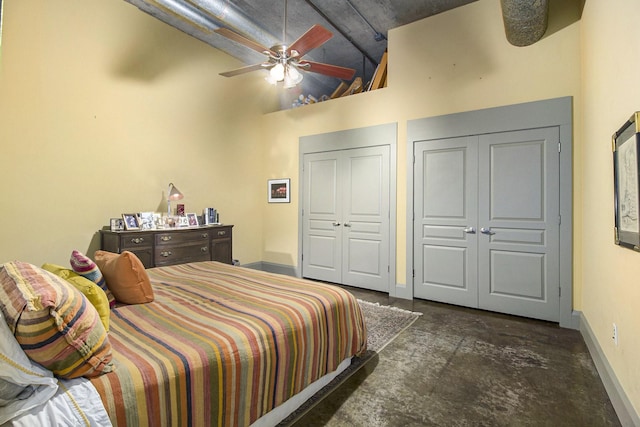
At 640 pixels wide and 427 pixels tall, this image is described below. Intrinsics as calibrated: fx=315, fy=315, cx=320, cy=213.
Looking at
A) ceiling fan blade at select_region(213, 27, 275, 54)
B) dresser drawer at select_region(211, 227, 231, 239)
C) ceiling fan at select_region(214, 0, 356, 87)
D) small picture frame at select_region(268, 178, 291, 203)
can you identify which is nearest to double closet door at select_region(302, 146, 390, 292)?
small picture frame at select_region(268, 178, 291, 203)

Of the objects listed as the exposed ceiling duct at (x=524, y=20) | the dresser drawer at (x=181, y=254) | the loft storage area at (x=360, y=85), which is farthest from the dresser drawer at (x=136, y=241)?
the exposed ceiling duct at (x=524, y=20)

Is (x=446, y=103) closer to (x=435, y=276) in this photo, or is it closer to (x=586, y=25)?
(x=586, y=25)

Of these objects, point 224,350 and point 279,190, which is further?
point 279,190

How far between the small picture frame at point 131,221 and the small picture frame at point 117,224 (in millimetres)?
47

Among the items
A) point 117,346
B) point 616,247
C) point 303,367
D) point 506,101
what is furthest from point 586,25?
point 117,346

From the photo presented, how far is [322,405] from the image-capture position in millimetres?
1909

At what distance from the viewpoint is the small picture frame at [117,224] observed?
3613 millimetres

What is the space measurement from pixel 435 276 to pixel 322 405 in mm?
2488

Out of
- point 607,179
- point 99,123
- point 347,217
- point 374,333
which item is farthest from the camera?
point 347,217

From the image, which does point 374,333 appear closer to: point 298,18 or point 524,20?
point 524,20

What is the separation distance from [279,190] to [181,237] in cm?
196

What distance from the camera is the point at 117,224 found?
3.70 metres

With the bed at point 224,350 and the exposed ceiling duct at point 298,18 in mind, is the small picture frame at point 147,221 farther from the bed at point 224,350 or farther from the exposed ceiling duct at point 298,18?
the exposed ceiling duct at point 298,18

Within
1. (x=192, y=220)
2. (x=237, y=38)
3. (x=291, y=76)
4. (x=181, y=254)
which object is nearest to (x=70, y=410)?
(x=237, y=38)
